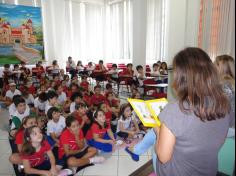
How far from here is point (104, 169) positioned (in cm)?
231

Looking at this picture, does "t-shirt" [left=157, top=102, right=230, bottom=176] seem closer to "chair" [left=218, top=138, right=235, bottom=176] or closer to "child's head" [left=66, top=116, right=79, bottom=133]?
"chair" [left=218, top=138, right=235, bottom=176]

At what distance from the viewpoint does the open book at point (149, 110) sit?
42.8 inches

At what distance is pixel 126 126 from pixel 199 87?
7.72 ft

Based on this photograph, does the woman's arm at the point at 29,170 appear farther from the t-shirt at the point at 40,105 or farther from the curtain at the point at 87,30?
the curtain at the point at 87,30

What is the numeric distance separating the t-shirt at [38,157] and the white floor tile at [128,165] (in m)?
0.80

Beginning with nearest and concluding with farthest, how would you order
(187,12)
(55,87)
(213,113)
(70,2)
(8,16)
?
1. (213,113)
2. (187,12)
3. (55,87)
4. (8,16)
5. (70,2)

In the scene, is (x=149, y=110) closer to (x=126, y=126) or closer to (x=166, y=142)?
(x=166, y=142)

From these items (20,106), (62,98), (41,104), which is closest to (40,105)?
(41,104)

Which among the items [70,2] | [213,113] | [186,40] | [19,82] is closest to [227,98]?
[213,113]

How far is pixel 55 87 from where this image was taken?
4359 millimetres

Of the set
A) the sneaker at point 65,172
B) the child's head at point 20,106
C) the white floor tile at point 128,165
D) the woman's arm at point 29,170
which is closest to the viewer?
the woman's arm at point 29,170

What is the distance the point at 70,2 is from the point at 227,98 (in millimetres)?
8293

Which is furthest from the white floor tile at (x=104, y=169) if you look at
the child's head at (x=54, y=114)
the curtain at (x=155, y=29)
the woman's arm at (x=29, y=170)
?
the curtain at (x=155, y=29)

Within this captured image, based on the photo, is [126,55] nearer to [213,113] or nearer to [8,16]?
[8,16]
